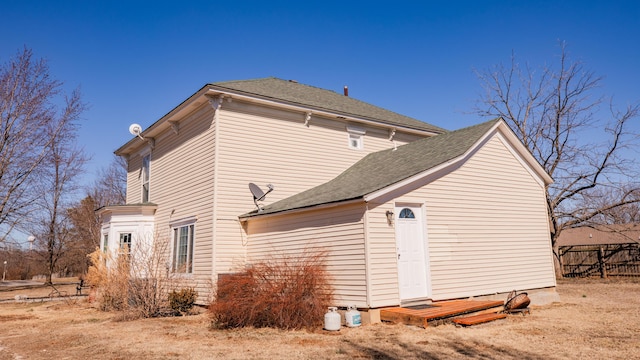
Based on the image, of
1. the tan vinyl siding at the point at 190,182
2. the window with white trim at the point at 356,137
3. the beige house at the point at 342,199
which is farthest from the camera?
the window with white trim at the point at 356,137

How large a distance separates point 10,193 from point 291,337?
1884 cm

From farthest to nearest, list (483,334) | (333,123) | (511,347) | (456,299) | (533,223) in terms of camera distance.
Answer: (333,123) < (533,223) < (456,299) < (483,334) < (511,347)

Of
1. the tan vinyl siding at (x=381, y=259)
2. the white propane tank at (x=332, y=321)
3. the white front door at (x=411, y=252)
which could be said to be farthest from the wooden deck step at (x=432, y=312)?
the white propane tank at (x=332, y=321)

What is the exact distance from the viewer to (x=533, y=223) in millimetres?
13312

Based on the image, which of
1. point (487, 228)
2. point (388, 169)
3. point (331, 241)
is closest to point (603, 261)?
point (487, 228)

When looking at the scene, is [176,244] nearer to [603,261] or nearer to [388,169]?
[388,169]

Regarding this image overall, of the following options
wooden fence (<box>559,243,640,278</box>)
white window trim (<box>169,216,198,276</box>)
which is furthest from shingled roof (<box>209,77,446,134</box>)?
wooden fence (<box>559,243,640,278</box>)

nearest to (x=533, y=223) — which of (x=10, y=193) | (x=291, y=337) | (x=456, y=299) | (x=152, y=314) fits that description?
(x=456, y=299)

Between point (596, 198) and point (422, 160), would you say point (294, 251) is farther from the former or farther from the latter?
point (596, 198)

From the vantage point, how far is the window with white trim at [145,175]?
17208 millimetres

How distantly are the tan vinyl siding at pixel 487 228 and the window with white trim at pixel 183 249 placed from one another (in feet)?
22.9

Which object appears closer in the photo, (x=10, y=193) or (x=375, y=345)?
(x=375, y=345)

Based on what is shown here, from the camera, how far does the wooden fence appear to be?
69.3ft

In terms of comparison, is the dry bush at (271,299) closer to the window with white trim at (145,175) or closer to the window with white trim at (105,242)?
the window with white trim at (105,242)
